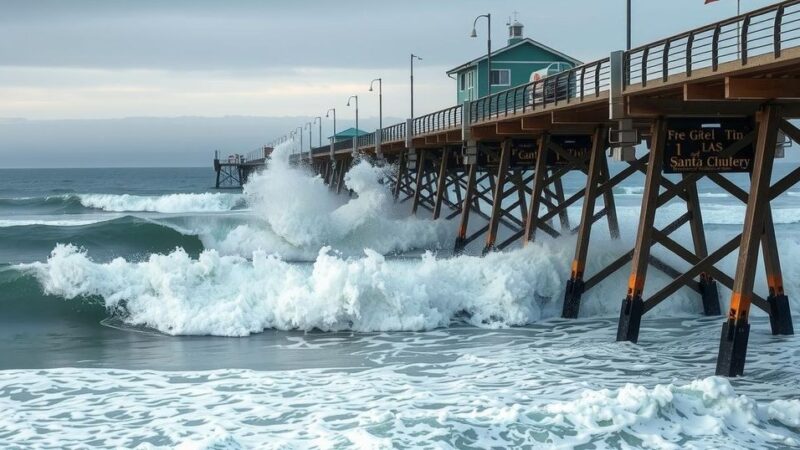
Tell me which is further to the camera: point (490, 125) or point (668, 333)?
point (490, 125)

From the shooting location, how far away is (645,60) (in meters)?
13.6

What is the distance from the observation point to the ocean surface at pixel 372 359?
9.58 meters

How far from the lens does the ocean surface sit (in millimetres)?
9578

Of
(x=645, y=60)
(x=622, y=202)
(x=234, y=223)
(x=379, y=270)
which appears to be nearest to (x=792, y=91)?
(x=645, y=60)

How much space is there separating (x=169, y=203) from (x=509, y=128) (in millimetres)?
47959

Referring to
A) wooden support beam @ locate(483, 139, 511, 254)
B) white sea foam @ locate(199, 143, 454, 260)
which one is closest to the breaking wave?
white sea foam @ locate(199, 143, 454, 260)

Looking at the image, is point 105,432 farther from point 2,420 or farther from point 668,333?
point 668,333

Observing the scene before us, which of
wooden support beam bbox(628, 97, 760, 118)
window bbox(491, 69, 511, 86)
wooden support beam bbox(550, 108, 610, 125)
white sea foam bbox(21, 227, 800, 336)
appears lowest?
white sea foam bbox(21, 227, 800, 336)

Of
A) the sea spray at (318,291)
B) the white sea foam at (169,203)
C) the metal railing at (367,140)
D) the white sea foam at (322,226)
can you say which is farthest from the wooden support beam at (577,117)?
the white sea foam at (169,203)

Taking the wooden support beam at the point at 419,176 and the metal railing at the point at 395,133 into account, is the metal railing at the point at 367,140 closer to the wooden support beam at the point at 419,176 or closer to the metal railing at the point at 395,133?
the metal railing at the point at 395,133

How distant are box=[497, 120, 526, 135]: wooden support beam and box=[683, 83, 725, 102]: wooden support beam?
8.73 m

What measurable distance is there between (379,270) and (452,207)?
15.2 meters

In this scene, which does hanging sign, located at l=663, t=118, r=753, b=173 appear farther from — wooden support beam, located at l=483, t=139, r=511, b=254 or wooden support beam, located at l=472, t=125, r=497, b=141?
wooden support beam, located at l=472, t=125, r=497, b=141

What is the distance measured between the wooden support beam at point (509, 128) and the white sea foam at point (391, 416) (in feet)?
32.6
